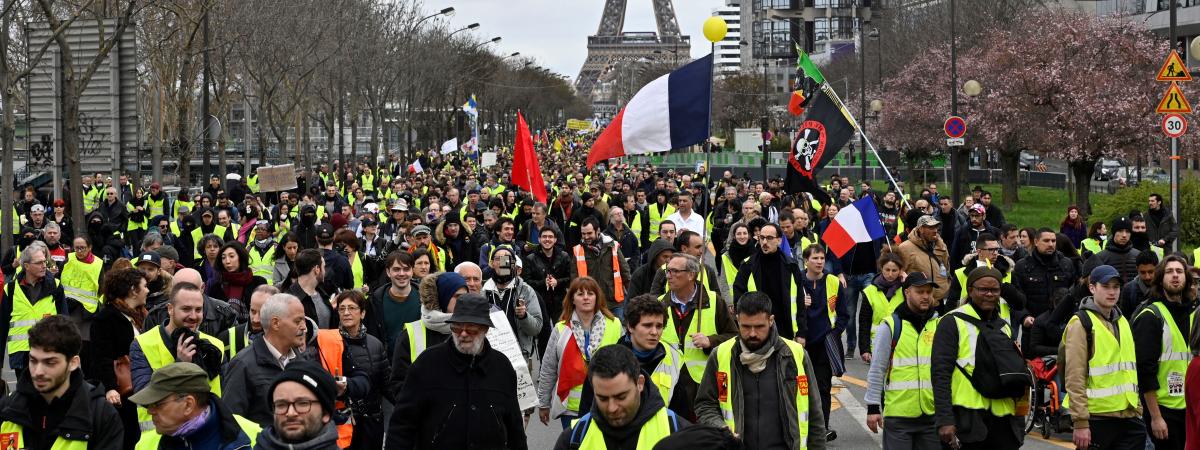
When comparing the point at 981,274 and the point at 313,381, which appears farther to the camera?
the point at 981,274

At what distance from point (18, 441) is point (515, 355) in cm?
252

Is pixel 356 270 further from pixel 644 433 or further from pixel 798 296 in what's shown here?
pixel 644 433

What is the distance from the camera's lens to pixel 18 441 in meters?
5.99

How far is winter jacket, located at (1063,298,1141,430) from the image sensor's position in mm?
7801

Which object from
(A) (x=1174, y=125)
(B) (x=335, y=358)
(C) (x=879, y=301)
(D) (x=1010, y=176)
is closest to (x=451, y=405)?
(B) (x=335, y=358)

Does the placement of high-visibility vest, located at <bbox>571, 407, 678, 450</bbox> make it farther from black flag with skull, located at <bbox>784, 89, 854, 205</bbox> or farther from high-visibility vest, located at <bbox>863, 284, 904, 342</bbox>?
black flag with skull, located at <bbox>784, 89, 854, 205</bbox>

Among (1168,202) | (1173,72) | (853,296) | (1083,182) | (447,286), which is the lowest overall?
(853,296)

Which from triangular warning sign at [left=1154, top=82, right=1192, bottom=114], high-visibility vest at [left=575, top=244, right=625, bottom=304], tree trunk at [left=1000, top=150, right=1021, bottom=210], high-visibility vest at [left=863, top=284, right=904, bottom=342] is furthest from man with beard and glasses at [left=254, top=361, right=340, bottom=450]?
tree trunk at [left=1000, top=150, right=1021, bottom=210]

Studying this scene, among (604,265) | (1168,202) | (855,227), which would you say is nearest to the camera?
(604,265)

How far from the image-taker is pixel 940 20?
5378cm

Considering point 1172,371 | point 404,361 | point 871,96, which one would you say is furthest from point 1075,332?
point 871,96

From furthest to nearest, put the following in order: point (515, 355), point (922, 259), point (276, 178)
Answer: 1. point (276, 178)
2. point (922, 259)
3. point (515, 355)

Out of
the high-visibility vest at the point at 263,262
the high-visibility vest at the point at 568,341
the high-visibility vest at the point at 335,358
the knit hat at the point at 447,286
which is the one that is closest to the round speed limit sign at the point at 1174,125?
the high-visibility vest at the point at 263,262

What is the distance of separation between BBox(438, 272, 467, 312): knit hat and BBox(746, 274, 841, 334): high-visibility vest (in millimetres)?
2411
